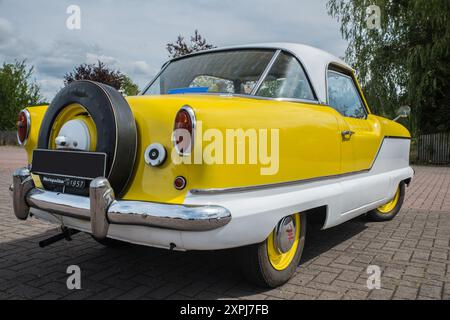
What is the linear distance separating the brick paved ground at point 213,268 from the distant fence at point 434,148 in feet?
45.7

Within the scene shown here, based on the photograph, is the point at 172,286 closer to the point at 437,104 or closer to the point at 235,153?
the point at 235,153

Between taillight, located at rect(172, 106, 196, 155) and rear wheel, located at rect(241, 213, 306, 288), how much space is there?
0.84 meters

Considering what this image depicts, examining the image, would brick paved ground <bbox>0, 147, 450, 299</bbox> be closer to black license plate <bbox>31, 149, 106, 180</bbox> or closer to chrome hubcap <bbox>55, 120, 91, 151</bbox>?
black license plate <bbox>31, 149, 106, 180</bbox>

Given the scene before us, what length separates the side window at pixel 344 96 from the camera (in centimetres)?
386

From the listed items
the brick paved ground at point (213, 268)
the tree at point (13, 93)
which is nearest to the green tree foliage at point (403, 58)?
the brick paved ground at point (213, 268)

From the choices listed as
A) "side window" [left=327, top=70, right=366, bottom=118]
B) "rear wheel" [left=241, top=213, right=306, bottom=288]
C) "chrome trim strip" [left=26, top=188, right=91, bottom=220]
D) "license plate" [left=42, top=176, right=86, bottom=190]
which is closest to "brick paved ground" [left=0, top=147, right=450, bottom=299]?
"rear wheel" [left=241, top=213, right=306, bottom=288]

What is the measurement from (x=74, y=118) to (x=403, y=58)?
1632 cm

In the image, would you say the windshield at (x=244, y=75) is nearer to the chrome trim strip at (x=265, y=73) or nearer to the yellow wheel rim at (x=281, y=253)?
the chrome trim strip at (x=265, y=73)

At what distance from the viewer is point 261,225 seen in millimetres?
2555

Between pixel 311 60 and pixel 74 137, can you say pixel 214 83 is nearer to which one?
pixel 311 60

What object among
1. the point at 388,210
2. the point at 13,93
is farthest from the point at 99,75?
the point at 388,210

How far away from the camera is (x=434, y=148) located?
17.5m

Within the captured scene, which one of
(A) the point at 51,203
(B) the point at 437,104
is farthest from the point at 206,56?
(B) the point at 437,104

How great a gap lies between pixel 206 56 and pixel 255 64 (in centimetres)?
60
